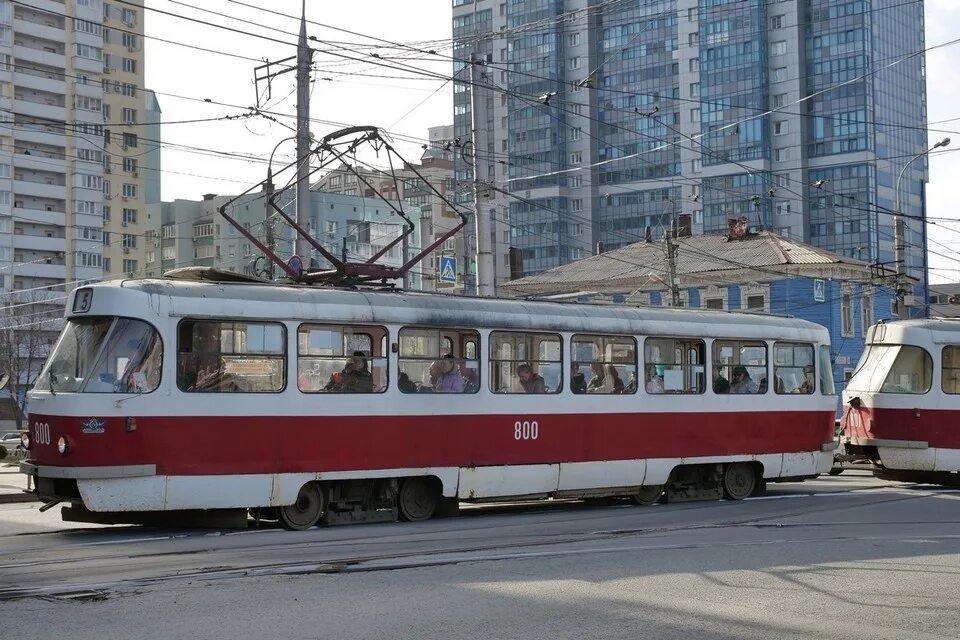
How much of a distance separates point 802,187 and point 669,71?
14734mm

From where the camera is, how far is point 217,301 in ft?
49.0

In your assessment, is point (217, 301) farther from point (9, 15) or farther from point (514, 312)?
point (9, 15)

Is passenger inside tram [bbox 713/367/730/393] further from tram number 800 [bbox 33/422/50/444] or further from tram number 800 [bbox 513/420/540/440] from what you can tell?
tram number 800 [bbox 33/422/50/444]

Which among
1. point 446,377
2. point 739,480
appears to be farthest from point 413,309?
point 739,480

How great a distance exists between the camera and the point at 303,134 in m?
25.1

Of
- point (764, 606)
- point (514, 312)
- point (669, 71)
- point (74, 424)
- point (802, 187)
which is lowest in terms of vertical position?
point (764, 606)

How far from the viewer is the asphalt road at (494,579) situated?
884cm

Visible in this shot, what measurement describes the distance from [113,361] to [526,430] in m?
5.80

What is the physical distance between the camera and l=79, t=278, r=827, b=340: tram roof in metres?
14.9

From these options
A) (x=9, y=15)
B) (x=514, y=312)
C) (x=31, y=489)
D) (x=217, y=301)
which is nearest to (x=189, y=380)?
(x=217, y=301)

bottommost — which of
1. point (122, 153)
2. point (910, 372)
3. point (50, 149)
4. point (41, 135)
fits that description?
point (910, 372)

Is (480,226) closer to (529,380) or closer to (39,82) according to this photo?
(529,380)

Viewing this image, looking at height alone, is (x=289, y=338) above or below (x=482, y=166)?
below

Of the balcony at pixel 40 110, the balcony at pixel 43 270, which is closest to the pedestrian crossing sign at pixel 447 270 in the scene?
the balcony at pixel 43 270
